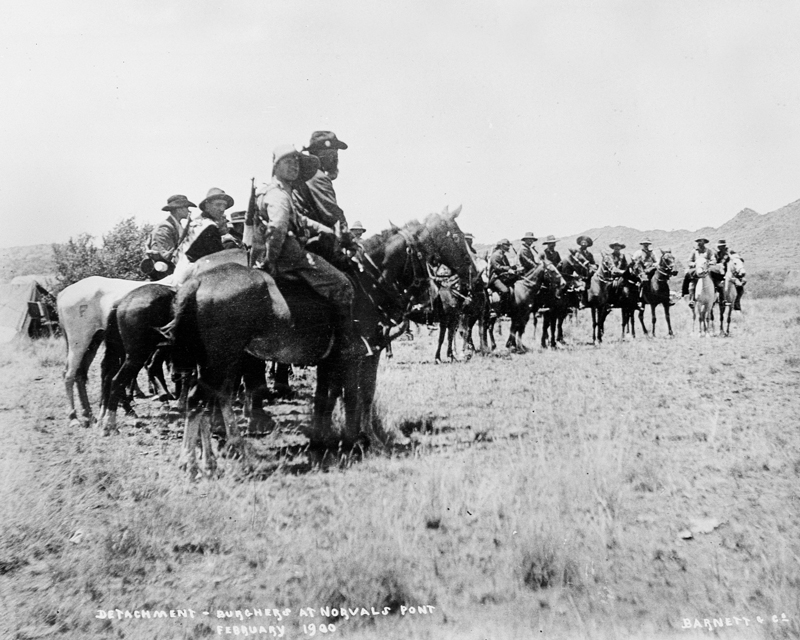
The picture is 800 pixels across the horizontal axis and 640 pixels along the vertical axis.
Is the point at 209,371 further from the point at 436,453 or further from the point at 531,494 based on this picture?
the point at 531,494


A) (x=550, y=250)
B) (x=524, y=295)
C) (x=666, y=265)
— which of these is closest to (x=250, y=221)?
(x=524, y=295)

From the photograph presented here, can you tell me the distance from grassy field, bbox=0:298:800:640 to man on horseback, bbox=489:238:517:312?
25.7 ft

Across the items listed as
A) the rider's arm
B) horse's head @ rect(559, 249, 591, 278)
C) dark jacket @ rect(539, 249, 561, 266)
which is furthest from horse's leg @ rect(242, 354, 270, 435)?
horse's head @ rect(559, 249, 591, 278)

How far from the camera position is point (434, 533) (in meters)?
4.12

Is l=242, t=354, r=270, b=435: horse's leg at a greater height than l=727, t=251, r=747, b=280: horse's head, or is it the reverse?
l=727, t=251, r=747, b=280: horse's head

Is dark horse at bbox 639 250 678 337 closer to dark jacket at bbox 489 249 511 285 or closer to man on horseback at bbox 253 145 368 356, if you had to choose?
dark jacket at bbox 489 249 511 285

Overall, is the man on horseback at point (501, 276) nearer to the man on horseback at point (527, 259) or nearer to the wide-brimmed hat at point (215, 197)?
the man on horseback at point (527, 259)

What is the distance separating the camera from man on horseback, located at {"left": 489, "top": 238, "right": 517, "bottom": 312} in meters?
14.6

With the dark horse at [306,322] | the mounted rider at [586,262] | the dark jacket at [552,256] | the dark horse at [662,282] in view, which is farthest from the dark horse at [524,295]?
the dark horse at [306,322]

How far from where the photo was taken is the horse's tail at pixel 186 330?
16.6 ft

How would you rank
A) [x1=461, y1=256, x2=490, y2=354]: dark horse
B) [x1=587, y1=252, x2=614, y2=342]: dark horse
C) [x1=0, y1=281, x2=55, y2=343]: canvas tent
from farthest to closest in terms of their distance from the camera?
[x1=0, y1=281, x2=55, y2=343]: canvas tent
[x1=587, y1=252, x2=614, y2=342]: dark horse
[x1=461, y1=256, x2=490, y2=354]: dark horse

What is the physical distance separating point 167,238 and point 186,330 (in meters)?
3.60

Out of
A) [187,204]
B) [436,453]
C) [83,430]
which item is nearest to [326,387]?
[436,453]

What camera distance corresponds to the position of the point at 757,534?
4.12 m
